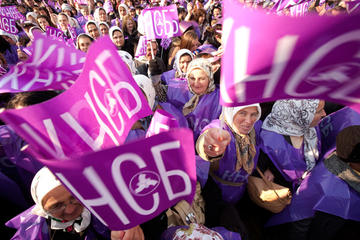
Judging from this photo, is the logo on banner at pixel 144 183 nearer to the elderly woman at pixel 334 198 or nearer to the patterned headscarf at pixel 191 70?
the elderly woman at pixel 334 198

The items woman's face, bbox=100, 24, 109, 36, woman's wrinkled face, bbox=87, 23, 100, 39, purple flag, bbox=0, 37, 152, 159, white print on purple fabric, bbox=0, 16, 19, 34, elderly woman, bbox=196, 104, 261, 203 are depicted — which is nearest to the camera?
purple flag, bbox=0, 37, 152, 159

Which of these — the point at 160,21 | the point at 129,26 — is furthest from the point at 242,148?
the point at 129,26

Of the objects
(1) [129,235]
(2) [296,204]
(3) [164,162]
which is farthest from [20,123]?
(2) [296,204]

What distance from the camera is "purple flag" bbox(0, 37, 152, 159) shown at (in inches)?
33.8

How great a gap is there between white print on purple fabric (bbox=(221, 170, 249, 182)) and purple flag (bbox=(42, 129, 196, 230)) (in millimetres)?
946

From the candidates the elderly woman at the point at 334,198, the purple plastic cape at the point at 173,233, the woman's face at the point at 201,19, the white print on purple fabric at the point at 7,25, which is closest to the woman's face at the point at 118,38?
the white print on purple fabric at the point at 7,25

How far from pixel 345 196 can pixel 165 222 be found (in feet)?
4.61

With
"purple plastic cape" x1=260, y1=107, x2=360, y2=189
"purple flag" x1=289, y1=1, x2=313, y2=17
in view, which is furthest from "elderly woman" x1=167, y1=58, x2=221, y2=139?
"purple flag" x1=289, y1=1, x2=313, y2=17

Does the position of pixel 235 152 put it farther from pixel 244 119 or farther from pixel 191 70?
pixel 191 70

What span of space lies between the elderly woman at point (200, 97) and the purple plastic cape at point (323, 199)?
1296 millimetres

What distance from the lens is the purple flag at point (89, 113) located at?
2.81 feet

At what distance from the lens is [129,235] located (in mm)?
1119

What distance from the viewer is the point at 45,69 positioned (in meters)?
1.42

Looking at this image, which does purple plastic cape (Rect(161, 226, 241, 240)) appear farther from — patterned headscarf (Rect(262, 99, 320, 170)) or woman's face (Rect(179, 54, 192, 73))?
woman's face (Rect(179, 54, 192, 73))
